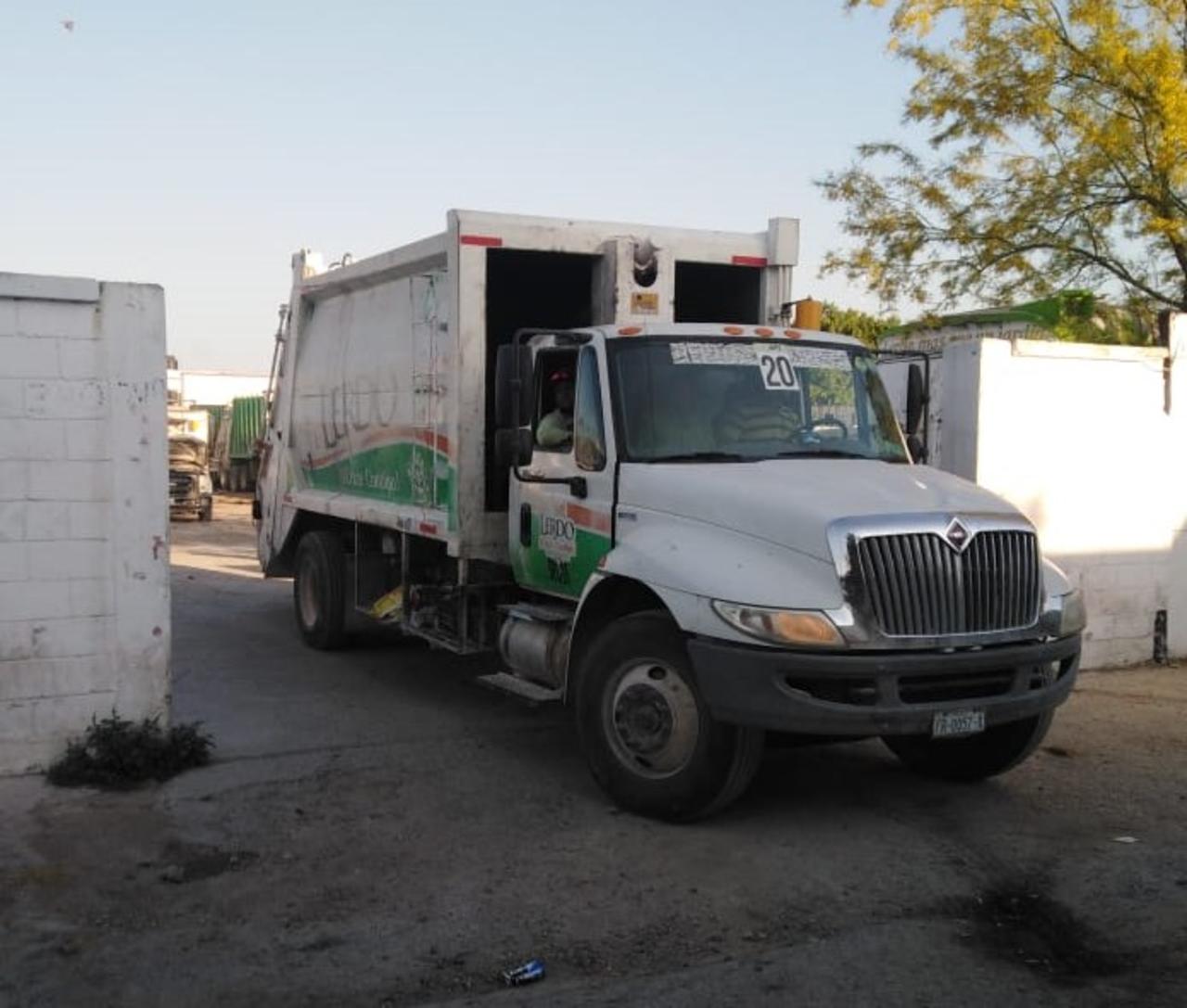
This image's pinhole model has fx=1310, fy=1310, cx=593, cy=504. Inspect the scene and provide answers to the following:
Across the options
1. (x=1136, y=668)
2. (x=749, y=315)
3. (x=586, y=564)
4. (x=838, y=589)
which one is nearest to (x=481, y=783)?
(x=586, y=564)

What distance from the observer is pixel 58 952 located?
4.82m

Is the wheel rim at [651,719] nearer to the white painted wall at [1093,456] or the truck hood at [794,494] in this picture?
the truck hood at [794,494]

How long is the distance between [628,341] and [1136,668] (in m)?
5.89

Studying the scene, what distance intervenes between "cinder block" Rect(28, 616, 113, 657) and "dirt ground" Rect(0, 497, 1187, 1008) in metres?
0.69

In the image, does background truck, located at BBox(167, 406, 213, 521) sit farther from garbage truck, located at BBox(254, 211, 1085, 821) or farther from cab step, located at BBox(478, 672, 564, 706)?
cab step, located at BBox(478, 672, 564, 706)

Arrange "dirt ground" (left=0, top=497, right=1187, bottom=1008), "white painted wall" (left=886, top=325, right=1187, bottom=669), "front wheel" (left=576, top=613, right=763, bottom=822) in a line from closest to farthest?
1. "dirt ground" (left=0, top=497, right=1187, bottom=1008)
2. "front wheel" (left=576, top=613, right=763, bottom=822)
3. "white painted wall" (left=886, top=325, right=1187, bottom=669)

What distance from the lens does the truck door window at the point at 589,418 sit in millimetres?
6949

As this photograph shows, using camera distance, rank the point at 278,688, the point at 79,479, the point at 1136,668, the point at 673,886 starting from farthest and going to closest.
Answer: the point at 1136,668 < the point at 278,688 < the point at 79,479 < the point at 673,886

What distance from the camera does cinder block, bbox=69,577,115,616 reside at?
6.98m

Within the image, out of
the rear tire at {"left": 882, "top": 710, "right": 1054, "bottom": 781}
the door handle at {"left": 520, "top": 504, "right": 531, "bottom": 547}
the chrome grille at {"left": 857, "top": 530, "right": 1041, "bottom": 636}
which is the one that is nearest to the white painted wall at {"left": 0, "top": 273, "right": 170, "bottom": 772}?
the door handle at {"left": 520, "top": 504, "right": 531, "bottom": 547}

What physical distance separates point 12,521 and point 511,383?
106 inches

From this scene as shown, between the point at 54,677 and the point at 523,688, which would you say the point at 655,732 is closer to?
the point at 523,688

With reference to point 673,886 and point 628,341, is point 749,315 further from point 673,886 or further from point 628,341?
point 673,886

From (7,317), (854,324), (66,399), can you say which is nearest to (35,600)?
(66,399)
